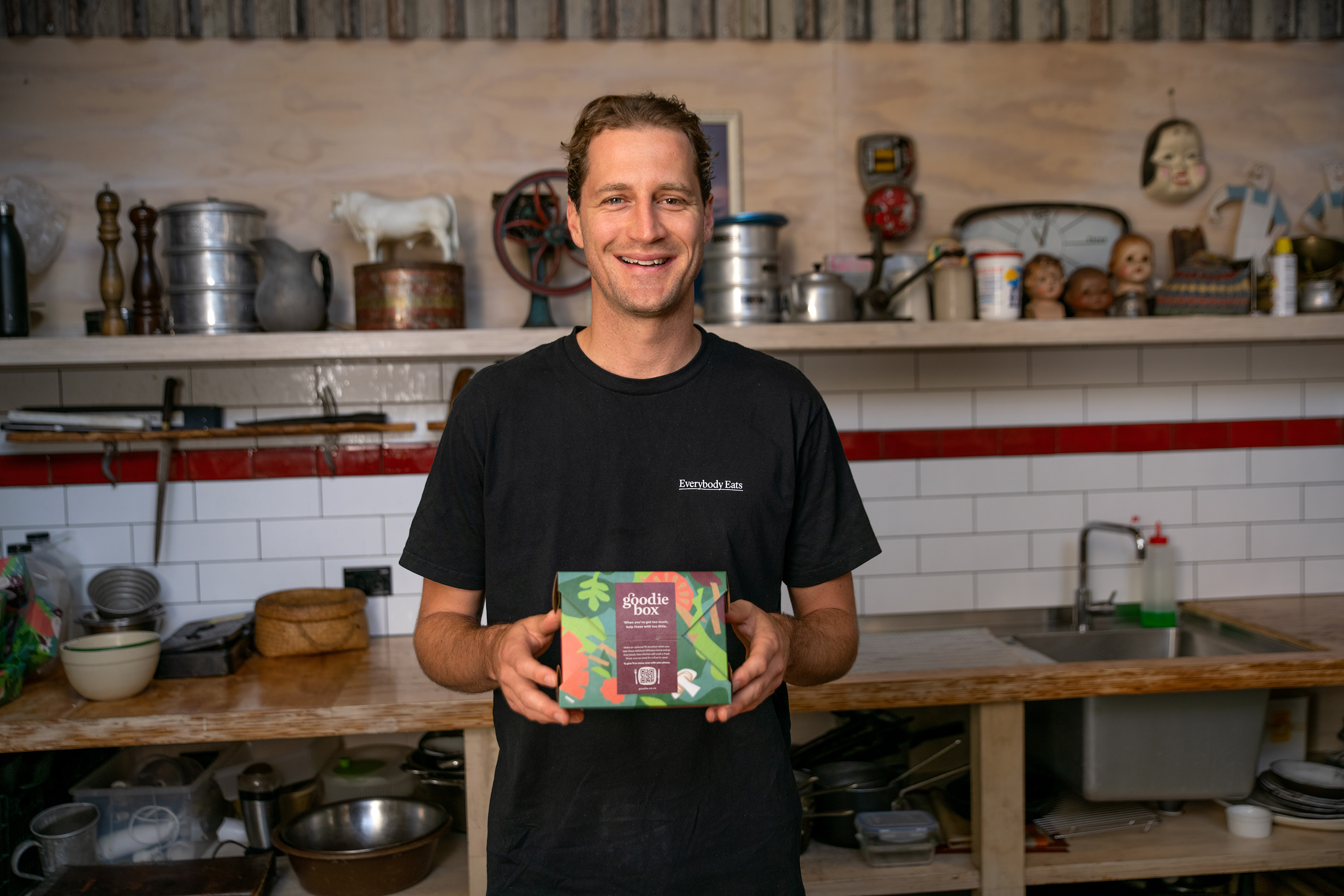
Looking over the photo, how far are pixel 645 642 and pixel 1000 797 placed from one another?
140 cm

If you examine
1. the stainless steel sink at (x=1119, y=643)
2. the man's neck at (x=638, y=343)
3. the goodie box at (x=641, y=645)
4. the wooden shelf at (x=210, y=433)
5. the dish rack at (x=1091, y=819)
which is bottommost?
the dish rack at (x=1091, y=819)

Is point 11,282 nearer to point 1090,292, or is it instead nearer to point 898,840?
point 898,840

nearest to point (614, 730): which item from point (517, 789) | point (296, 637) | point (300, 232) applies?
point (517, 789)

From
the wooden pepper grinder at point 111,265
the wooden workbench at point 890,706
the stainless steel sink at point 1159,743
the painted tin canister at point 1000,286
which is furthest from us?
the painted tin canister at point 1000,286

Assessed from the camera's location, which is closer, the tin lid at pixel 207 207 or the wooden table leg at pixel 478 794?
the wooden table leg at pixel 478 794

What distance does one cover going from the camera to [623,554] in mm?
1374

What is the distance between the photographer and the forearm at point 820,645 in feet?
4.53

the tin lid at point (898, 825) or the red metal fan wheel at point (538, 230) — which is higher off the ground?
the red metal fan wheel at point (538, 230)

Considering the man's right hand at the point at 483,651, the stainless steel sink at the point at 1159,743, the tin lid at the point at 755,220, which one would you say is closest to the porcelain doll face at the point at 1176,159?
the tin lid at the point at 755,220

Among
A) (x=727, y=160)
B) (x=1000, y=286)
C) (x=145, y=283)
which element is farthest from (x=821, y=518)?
(x=145, y=283)

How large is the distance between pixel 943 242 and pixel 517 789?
71.9 inches

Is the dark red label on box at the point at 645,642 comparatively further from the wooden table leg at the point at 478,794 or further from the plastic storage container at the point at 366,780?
the plastic storage container at the point at 366,780

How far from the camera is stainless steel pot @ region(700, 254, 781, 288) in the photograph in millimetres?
2525

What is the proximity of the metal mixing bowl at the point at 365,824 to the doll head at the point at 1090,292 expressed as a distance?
197cm
